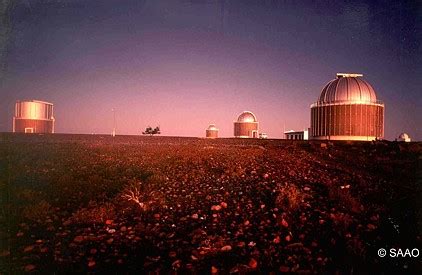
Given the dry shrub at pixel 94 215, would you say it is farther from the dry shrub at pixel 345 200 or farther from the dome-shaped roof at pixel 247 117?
the dome-shaped roof at pixel 247 117

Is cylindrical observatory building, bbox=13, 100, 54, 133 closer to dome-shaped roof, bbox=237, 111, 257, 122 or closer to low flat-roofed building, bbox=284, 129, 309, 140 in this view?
dome-shaped roof, bbox=237, 111, 257, 122

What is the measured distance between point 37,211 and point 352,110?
32.5 metres

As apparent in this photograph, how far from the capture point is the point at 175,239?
3.39 meters

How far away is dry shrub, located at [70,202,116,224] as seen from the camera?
3.92 meters

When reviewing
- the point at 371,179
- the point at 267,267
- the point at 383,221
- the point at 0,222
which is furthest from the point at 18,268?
the point at 371,179

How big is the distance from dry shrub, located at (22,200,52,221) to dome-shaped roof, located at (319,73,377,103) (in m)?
32.2

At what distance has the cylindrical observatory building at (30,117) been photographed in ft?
160

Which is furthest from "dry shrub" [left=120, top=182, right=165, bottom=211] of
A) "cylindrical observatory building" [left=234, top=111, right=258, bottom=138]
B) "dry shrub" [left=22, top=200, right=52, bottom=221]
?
"cylindrical observatory building" [left=234, top=111, right=258, bottom=138]

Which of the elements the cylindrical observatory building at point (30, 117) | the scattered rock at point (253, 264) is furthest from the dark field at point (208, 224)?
the cylindrical observatory building at point (30, 117)

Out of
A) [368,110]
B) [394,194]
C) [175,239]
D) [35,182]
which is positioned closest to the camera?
[175,239]

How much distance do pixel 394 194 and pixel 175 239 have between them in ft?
14.9

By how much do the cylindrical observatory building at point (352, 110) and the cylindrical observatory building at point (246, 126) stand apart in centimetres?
2576

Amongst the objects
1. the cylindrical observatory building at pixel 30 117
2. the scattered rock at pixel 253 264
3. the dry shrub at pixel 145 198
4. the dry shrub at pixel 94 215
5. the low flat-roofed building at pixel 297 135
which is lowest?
the scattered rock at pixel 253 264

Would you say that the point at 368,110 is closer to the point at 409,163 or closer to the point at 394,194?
the point at 409,163
